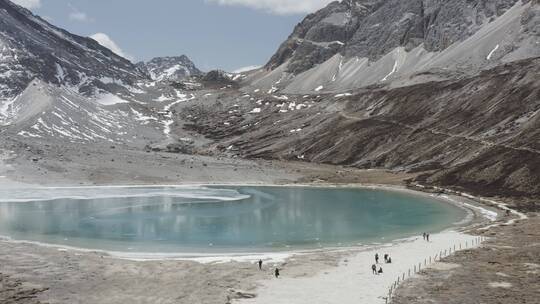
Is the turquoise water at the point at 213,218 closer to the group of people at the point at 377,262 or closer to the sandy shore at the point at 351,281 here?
the sandy shore at the point at 351,281

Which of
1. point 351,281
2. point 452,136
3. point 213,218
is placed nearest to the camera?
point 351,281

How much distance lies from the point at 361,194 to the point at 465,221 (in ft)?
131

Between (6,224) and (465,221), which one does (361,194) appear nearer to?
(465,221)

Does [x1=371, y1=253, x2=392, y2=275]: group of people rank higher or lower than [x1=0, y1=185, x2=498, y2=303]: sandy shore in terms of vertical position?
higher

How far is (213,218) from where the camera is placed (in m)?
88.3

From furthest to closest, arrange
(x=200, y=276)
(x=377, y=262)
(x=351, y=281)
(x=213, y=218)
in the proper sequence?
(x=213, y=218) < (x=377, y=262) < (x=200, y=276) < (x=351, y=281)

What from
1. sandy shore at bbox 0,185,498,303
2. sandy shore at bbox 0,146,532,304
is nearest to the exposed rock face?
sandy shore at bbox 0,146,532,304

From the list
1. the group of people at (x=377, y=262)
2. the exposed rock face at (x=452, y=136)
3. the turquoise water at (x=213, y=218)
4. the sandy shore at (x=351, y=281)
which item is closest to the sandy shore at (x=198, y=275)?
the sandy shore at (x=351, y=281)

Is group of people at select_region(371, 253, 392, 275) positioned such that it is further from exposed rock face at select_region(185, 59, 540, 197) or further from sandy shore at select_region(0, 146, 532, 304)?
exposed rock face at select_region(185, 59, 540, 197)

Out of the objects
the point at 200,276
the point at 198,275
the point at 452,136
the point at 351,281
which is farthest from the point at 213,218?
the point at 452,136

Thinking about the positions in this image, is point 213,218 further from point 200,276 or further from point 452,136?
point 452,136

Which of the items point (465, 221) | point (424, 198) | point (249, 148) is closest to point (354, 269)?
point (465, 221)

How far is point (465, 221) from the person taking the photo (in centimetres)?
8300

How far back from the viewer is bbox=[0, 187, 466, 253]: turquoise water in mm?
69562
